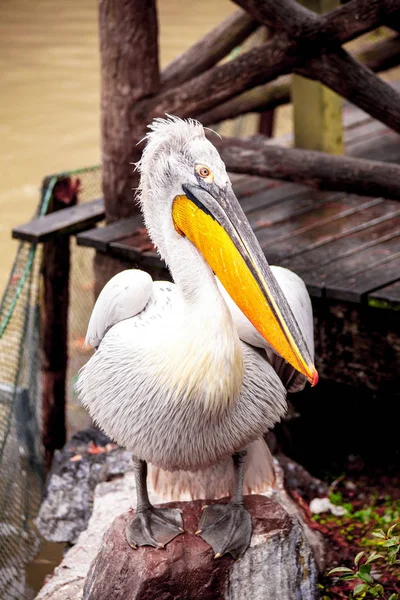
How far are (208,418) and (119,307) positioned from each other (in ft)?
1.39

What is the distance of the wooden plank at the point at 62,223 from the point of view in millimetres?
4395

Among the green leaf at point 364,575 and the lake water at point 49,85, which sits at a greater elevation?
the lake water at point 49,85

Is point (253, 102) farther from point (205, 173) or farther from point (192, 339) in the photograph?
point (192, 339)

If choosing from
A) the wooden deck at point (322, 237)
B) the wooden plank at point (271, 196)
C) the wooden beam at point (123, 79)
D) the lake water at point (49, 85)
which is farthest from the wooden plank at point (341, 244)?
the lake water at point (49, 85)

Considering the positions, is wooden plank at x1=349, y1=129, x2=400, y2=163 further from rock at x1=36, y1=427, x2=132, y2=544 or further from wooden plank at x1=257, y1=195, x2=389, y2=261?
rock at x1=36, y1=427, x2=132, y2=544

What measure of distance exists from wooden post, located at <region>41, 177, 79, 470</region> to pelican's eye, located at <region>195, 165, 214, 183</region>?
2337 millimetres

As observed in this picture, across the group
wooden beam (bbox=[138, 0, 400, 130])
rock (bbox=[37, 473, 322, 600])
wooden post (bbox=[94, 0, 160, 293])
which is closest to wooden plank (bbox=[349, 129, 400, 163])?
wooden beam (bbox=[138, 0, 400, 130])

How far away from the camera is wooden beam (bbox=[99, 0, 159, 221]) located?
4.28 m

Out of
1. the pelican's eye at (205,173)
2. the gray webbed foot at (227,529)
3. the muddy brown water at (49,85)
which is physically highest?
the muddy brown water at (49,85)

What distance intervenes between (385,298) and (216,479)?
994 millimetres

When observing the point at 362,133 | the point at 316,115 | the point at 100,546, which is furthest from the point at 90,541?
the point at 362,133

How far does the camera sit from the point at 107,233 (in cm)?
442

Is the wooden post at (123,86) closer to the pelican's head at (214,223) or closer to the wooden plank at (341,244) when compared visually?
the wooden plank at (341,244)

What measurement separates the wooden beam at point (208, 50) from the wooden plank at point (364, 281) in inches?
55.0
